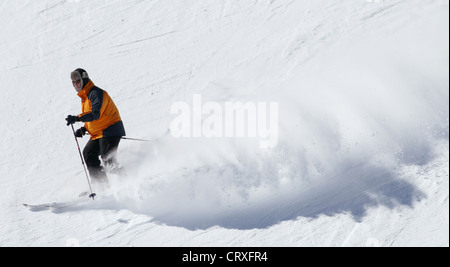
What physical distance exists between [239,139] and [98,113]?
239cm

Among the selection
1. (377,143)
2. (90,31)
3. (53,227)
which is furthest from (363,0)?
(53,227)

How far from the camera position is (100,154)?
860 centimetres

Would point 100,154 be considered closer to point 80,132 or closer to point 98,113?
point 80,132

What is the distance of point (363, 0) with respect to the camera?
1322 cm

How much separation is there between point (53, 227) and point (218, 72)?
5.01 m

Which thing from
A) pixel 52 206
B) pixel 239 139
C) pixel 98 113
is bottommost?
pixel 52 206

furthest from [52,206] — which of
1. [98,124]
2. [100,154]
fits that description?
[98,124]

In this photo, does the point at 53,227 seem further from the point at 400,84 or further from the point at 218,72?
the point at 400,84

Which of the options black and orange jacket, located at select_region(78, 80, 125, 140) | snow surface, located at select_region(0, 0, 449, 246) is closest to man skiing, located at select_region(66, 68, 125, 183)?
black and orange jacket, located at select_region(78, 80, 125, 140)

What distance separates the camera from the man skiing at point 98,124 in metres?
8.09

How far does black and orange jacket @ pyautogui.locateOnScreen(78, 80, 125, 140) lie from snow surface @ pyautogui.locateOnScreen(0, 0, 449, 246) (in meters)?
0.88

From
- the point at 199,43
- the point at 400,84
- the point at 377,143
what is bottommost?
the point at 377,143

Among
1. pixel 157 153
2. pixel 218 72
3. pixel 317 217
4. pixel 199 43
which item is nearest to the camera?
pixel 317 217

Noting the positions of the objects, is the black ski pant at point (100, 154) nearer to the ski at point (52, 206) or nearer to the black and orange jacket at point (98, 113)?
the black and orange jacket at point (98, 113)
